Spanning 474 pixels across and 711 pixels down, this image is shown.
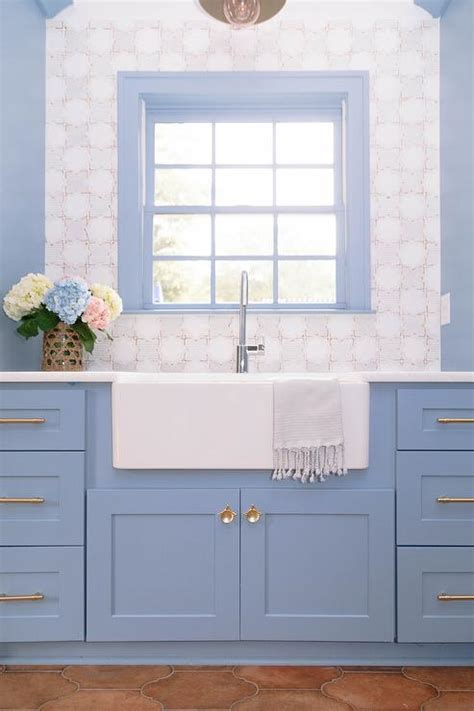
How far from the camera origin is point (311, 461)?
83.0 inches

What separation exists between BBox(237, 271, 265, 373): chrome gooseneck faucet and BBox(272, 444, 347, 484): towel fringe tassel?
1.98 feet

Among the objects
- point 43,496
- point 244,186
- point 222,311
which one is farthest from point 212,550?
point 244,186

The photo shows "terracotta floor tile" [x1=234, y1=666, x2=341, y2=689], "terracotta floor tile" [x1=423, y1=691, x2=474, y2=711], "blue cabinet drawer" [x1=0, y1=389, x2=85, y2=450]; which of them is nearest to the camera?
"terracotta floor tile" [x1=423, y1=691, x2=474, y2=711]

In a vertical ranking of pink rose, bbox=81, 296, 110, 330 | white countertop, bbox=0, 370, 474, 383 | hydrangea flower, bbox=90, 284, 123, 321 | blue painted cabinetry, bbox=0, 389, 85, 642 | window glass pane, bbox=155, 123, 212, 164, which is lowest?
blue painted cabinetry, bbox=0, 389, 85, 642

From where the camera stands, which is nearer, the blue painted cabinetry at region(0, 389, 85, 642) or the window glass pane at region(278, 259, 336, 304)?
the blue painted cabinetry at region(0, 389, 85, 642)

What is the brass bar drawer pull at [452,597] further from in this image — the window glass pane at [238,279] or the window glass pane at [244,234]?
the window glass pane at [244,234]

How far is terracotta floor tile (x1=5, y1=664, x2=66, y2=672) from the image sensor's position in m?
2.16

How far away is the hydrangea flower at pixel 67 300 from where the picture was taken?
8.27 ft

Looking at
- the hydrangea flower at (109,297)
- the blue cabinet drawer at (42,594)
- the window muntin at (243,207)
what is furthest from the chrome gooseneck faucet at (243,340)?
the blue cabinet drawer at (42,594)

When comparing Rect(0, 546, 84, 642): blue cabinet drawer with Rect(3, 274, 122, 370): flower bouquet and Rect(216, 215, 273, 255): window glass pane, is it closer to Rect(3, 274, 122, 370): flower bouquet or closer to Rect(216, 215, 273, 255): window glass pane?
Rect(3, 274, 122, 370): flower bouquet

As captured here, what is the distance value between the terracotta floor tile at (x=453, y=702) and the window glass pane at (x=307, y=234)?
1.73 meters

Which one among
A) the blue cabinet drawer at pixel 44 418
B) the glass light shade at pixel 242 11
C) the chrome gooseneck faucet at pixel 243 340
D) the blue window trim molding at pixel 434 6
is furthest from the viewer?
the blue window trim molding at pixel 434 6

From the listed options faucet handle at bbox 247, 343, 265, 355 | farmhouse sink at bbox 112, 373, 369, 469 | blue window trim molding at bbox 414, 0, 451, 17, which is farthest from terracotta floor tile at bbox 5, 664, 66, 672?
blue window trim molding at bbox 414, 0, 451, 17

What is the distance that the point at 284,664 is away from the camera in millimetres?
2178
